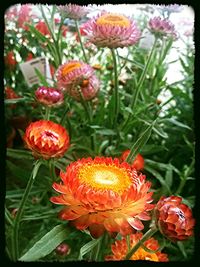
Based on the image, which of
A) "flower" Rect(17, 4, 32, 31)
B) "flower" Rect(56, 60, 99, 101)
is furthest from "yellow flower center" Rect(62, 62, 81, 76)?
"flower" Rect(17, 4, 32, 31)

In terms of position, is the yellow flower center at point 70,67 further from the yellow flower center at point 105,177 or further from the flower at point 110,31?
the yellow flower center at point 105,177

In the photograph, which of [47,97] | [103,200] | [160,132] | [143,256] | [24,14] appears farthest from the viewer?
[24,14]

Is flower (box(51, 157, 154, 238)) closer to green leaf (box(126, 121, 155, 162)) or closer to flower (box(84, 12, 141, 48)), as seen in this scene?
green leaf (box(126, 121, 155, 162))

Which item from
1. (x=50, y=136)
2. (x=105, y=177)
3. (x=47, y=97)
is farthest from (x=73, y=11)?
(x=105, y=177)

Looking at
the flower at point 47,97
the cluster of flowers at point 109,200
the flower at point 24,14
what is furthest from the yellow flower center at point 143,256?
the flower at point 24,14

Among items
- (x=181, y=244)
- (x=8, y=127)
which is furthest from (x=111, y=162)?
(x=8, y=127)

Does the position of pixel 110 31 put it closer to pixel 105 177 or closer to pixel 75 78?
pixel 75 78
